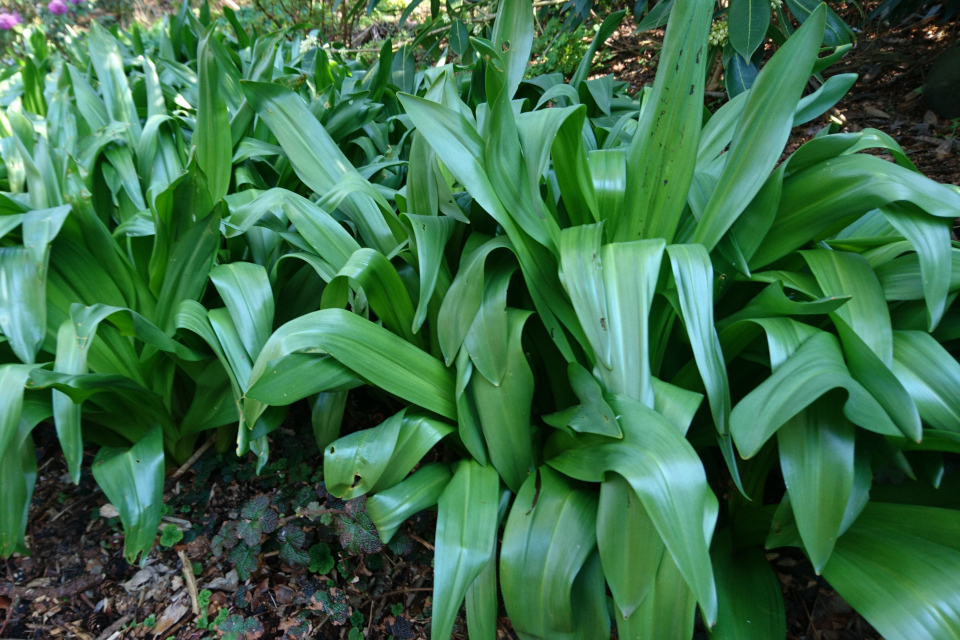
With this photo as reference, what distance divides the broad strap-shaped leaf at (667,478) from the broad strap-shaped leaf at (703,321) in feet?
0.33

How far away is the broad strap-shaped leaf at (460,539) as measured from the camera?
0.87 meters

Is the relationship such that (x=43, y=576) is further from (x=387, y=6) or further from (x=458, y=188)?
(x=387, y=6)

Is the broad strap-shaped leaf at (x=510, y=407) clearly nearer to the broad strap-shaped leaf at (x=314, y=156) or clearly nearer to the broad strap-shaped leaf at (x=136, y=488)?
the broad strap-shaped leaf at (x=314, y=156)

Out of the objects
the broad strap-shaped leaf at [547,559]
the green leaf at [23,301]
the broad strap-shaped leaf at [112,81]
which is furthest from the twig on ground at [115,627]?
the broad strap-shaped leaf at [112,81]

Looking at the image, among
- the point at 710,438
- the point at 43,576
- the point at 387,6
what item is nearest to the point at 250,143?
the point at 43,576

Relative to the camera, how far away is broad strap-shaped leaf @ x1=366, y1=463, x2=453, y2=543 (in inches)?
38.5

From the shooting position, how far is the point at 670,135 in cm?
106

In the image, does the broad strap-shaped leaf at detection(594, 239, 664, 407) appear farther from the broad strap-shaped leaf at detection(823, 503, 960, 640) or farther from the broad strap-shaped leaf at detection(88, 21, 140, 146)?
the broad strap-shaped leaf at detection(88, 21, 140, 146)

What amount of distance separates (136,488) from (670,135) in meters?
1.28

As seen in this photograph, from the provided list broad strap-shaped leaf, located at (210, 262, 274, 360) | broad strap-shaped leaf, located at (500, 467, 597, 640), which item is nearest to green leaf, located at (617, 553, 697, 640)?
broad strap-shaped leaf, located at (500, 467, 597, 640)

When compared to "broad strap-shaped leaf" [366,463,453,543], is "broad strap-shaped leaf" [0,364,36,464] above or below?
above

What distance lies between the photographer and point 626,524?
84 centimetres

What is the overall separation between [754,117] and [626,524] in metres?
0.76

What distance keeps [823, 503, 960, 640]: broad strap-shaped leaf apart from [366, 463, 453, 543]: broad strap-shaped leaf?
0.66 metres
